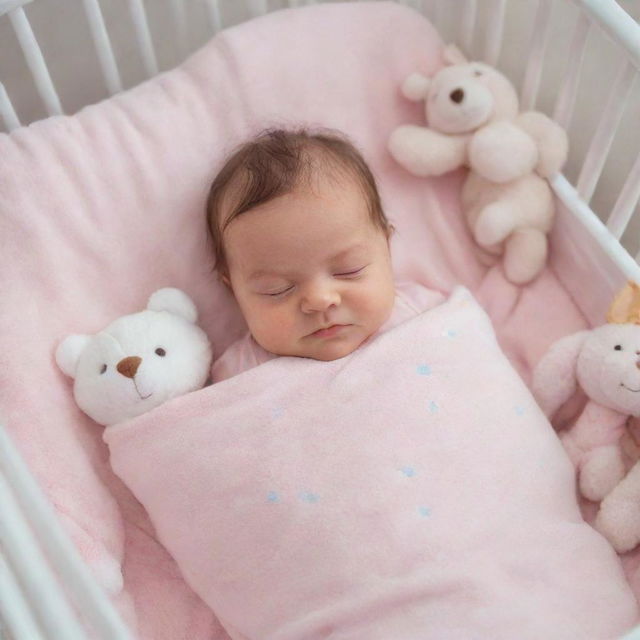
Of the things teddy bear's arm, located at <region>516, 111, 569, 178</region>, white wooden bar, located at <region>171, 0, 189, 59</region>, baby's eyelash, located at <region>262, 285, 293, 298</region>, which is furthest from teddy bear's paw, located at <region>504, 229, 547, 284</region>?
white wooden bar, located at <region>171, 0, 189, 59</region>

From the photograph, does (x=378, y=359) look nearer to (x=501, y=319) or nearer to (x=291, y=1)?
(x=501, y=319)

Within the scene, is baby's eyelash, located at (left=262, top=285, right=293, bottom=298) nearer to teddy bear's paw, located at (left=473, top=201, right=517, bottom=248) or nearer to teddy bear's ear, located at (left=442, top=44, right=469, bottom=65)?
teddy bear's paw, located at (left=473, top=201, right=517, bottom=248)

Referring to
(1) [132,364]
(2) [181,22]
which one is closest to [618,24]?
(2) [181,22]

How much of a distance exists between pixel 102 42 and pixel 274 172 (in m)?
0.39

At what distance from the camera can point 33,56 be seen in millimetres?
1222

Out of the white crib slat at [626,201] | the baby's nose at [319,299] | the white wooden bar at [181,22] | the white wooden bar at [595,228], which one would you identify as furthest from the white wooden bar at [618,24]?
the white wooden bar at [181,22]

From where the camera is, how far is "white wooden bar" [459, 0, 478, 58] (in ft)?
4.61

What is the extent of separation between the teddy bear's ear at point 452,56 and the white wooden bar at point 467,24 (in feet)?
0.10

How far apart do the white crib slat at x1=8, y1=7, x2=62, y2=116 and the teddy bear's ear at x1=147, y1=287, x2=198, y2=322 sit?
35 centimetres

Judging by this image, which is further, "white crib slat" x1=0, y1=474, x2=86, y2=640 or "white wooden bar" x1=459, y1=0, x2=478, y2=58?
"white wooden bar" x1=459, y1=0, x2=478, y2=58

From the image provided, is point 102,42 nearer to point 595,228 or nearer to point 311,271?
point 311,271

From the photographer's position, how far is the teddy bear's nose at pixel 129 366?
1.10 m

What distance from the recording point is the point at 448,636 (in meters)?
0.90

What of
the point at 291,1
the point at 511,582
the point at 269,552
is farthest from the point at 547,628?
the point at 291,1
